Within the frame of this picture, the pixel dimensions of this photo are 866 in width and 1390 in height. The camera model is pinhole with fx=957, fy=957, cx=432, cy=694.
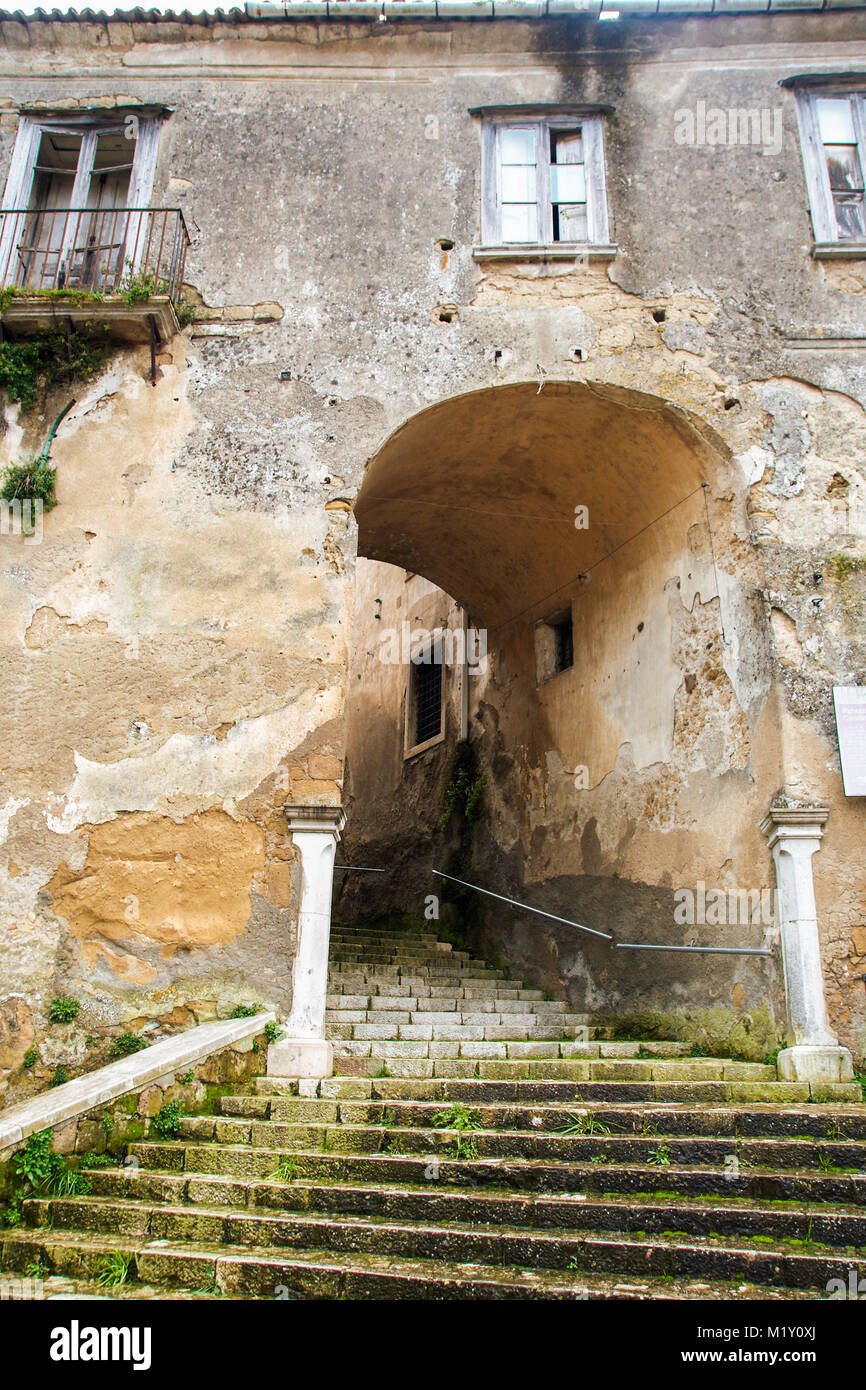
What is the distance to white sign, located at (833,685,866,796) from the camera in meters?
7.23

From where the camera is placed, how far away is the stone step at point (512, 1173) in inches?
189

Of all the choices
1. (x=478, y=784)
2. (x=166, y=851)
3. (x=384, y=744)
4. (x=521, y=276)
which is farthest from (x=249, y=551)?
(x=384, y=744)

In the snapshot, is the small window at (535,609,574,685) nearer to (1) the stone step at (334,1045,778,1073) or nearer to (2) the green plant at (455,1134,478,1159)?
(1) the stone step at (334,1045,778,1073)

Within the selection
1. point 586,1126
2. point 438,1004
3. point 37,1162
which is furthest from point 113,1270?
point 438,1004

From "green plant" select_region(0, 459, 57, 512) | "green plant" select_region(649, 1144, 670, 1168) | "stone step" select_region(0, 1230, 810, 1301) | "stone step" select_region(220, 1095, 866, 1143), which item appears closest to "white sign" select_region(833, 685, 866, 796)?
"stone step" select_region(220, 1095, 866, 1143)

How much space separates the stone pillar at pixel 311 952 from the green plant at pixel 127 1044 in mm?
969

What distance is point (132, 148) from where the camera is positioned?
955 cm

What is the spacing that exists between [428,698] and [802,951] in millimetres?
9902

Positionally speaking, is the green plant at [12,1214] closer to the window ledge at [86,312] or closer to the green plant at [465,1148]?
the green plant at [465,1148]

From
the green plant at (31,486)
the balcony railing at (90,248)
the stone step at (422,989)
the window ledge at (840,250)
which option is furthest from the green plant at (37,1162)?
the window ledge at (840,250)

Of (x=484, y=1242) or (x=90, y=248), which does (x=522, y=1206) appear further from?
(x=90, y=248)

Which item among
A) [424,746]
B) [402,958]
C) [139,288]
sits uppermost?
[139,288]

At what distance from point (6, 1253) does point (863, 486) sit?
8033 millimetres

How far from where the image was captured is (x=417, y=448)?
9.17 m
